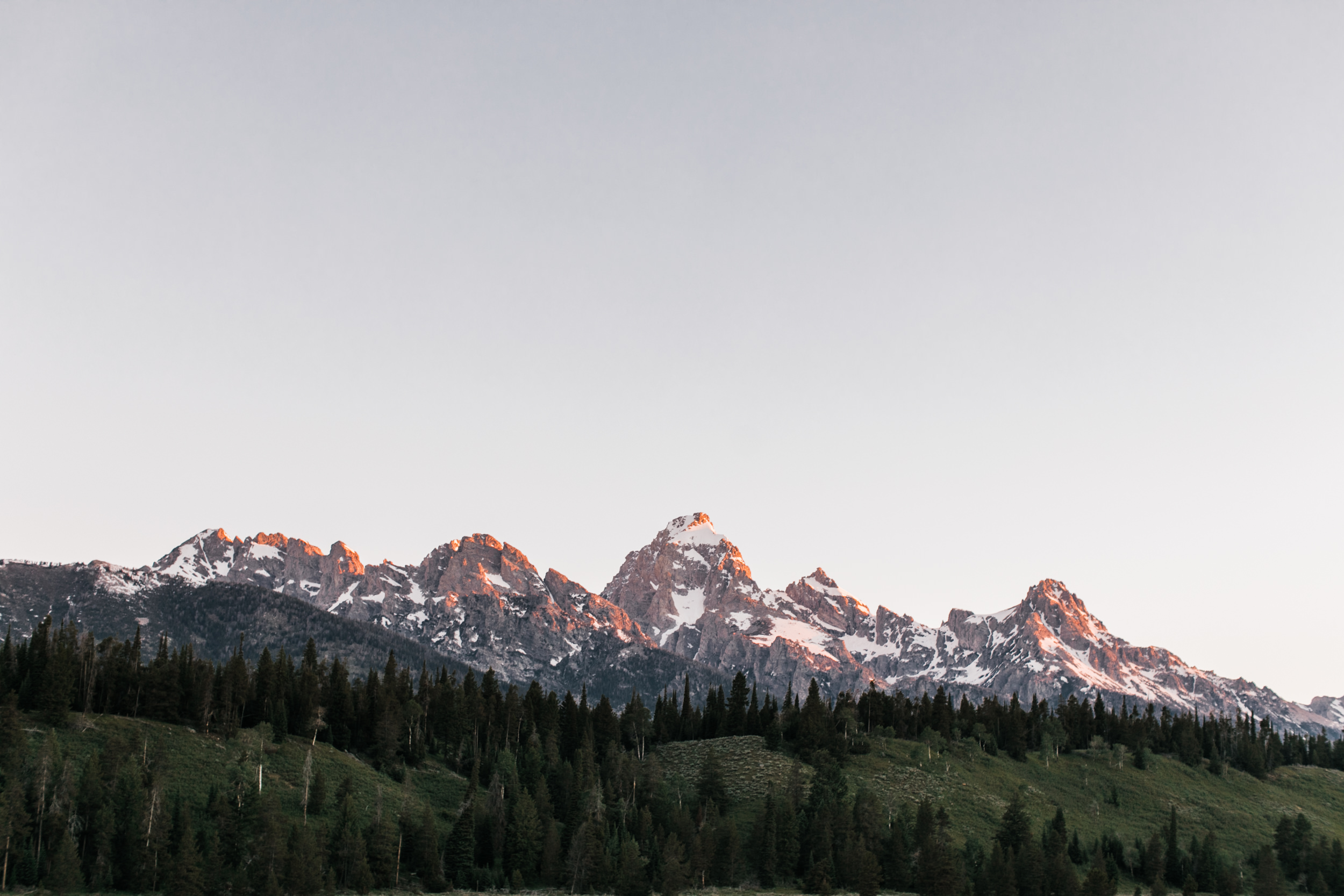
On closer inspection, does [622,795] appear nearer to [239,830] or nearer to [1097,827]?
[239,830]

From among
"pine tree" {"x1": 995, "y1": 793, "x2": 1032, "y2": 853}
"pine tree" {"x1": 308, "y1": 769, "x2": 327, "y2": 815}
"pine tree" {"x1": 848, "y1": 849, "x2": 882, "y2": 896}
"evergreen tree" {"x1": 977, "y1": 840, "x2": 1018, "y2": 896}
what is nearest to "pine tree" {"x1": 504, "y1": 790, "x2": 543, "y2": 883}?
"pine tree" {"x1": 308, "y1": 769, "x2": 327, "y2": 815}

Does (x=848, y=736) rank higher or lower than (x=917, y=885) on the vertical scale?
higher

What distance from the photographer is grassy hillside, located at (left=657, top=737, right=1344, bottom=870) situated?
6437 inches

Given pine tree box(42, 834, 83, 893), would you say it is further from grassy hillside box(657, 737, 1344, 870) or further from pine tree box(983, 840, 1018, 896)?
pine tree box(983, 840, 1018, 896)

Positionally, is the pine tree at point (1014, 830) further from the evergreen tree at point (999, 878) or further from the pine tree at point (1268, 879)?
the pine tree at point (1268, 879)

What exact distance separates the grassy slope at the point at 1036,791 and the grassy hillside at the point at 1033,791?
25 centimetres

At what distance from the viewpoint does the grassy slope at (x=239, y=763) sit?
13250cm

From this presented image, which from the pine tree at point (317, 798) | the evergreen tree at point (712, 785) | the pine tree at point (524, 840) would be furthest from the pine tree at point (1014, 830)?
the pine tree at point (317, 798)

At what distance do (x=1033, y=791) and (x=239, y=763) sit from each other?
120m

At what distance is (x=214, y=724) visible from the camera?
158125mm

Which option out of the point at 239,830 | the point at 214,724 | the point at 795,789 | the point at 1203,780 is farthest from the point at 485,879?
the point at 1203,780

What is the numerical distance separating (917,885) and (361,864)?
64307 mm

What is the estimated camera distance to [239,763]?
139125mm

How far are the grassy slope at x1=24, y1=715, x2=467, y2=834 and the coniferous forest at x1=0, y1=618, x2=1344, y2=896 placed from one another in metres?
1.27
